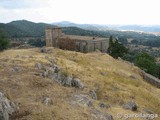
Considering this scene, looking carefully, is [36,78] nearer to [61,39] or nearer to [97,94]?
[97,94]

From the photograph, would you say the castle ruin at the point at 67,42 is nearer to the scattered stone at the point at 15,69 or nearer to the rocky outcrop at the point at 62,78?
the rocky outcrop at the point at 62,78

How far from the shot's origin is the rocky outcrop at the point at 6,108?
73.1ft

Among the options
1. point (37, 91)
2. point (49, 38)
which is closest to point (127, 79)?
point (37, 91)

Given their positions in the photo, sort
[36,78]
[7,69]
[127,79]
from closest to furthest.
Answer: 1. [36,78]
2. [7,69]
3. [127,79]

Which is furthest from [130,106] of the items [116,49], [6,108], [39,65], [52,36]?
[116,49]

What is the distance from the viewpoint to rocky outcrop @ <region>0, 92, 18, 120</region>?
22.3m

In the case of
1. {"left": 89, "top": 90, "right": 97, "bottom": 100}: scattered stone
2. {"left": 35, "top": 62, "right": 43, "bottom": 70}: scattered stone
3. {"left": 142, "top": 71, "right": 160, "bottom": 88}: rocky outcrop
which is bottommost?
{"left": 142, "top": 71, "right": 160, "bottom": 88}: rocky outcrop

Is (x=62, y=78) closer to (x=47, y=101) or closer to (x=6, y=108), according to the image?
(x=47, y=101)

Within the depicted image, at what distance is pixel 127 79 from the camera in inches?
2188

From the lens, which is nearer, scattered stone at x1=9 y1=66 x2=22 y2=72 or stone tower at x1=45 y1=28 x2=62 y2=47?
scattered stone at x1=9 y1=66 x2=22 y2=72

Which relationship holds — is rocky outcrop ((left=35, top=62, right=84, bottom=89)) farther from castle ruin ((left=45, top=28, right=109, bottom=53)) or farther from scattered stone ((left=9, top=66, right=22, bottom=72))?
castle ruin ((left=45, top=28, right=109, bottom=53))

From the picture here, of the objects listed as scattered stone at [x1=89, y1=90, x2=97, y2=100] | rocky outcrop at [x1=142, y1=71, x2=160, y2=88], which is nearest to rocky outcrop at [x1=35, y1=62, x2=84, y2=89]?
scattered stone at [x1=89, y1=90, x2=97, y2=100]

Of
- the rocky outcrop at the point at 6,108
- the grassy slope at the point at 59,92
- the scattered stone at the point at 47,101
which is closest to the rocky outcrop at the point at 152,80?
the grassy slope at the point at 59,92

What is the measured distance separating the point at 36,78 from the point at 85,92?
641 centimetres
